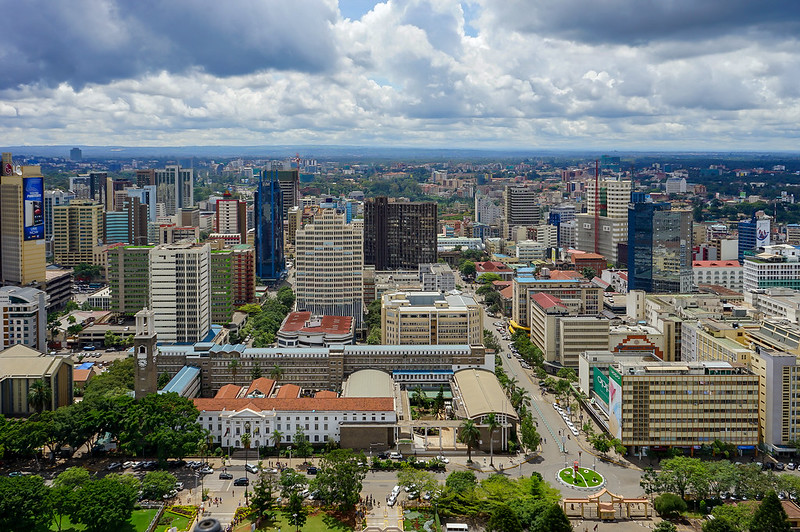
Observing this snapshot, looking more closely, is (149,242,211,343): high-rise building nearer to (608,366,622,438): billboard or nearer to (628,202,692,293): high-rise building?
(608,366,622,438): billboard

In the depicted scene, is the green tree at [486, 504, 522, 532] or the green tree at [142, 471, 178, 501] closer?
the green tree at [486, 504, 522, 532]

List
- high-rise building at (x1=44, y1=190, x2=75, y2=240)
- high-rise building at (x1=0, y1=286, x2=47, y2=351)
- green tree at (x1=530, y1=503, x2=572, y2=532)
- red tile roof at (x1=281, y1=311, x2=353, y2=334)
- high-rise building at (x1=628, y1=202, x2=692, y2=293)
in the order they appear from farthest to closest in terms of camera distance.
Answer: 1. high-rise building at (x1=44, y1=190, x2=75, y2=240)
2. high-rise building at (x1=628, y1=202, x2=692, y2=293)
3. red tile roof at (x1=281, y1=311, x2=353, y2=334)
4. high-rise building at (x1=0, y1=286, x2=47, y2=351)
5. green tree at (x1=530, y1=503, x2=572, y2=532)

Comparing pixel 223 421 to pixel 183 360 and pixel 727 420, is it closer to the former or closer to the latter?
pixel 183 360

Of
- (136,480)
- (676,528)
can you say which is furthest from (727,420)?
(136,480)

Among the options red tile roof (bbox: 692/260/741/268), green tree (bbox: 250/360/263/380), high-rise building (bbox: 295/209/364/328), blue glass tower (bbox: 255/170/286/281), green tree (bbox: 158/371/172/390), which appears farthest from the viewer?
blue glass tower (bbox: 255/170/286/281)

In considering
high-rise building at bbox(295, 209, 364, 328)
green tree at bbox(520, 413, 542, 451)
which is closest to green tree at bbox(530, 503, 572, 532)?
green tree at bbox(520, 413, 542, 451)

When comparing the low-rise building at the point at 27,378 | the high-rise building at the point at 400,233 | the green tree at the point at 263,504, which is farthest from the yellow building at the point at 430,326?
the high-rise building at the point at 400,233

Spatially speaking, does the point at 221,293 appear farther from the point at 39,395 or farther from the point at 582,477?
the point at 582,477

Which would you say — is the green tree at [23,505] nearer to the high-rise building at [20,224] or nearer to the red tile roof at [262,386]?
the red tile roof at [262,386]
